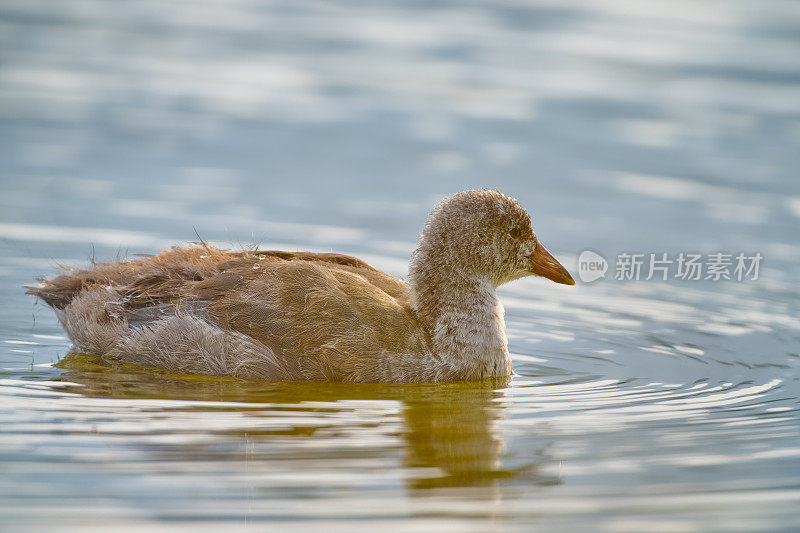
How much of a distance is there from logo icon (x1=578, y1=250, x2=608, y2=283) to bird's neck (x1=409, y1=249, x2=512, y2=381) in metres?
2.88

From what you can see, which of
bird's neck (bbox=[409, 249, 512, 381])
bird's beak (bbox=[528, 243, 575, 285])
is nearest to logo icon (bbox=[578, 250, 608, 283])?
bird's beak (bbox=[528, 243, 575, 285])

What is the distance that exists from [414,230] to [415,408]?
4.49 meters

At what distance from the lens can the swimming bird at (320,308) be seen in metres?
8.88

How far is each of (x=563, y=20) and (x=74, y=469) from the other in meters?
13.3

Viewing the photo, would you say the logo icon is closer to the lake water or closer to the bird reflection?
the lake water

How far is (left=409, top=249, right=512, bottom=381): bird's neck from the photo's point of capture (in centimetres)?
927

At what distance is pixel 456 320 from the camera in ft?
30.6

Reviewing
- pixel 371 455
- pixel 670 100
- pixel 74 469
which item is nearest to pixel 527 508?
pixel 371 455

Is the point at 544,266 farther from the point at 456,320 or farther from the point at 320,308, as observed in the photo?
the point at 320,308

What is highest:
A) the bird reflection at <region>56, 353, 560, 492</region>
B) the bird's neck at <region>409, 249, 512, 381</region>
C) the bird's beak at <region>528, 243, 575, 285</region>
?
the bird's beak at <region>528, 243, 575, 285</region>

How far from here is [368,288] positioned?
363 inches

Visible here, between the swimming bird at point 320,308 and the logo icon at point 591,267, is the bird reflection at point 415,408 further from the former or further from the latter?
the logo icon at point 591,267

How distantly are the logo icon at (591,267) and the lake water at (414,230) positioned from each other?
0.26 feet

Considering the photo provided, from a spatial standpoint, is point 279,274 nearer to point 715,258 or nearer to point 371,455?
point 371,455
